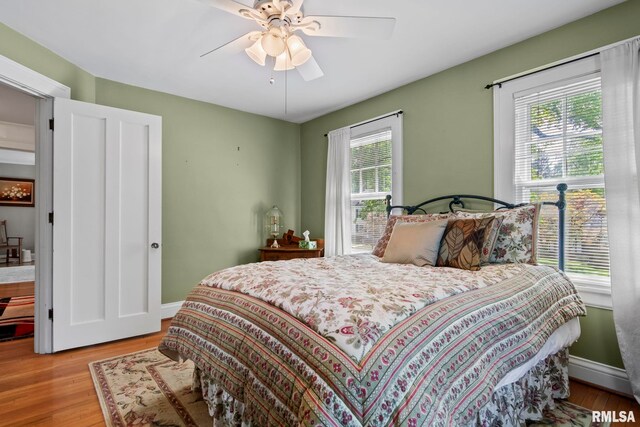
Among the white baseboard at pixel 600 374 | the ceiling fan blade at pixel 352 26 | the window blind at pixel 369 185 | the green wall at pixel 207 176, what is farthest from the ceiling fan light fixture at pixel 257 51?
the white baseboard at pixel 600 374

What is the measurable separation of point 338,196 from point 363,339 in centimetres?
317

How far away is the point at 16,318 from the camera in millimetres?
3680

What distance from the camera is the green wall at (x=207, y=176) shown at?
3611mm

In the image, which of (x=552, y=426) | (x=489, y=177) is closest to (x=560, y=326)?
(x=552, y=426)

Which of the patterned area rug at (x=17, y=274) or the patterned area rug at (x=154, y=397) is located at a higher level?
the patterned area rug at (x=154, y=397)

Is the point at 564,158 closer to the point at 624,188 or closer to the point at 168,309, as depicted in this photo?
the point at 624,188

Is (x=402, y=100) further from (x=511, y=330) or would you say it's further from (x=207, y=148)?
(x=511, y=330)

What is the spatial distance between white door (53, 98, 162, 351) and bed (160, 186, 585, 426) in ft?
5.06

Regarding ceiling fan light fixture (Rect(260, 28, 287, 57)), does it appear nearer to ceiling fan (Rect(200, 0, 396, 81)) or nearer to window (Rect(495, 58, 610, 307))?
ceiling fan (Rect(200, 0, 396, 81))

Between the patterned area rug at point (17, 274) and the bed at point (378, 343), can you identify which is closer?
the bed at point (378, 343)

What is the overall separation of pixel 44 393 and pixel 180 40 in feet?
9.02

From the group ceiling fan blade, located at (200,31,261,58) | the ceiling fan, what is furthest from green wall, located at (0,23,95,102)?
the ceiling fan

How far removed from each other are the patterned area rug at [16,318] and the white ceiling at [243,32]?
9.10 ft

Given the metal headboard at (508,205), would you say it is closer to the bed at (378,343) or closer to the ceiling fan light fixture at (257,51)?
the bed at (378,343)
